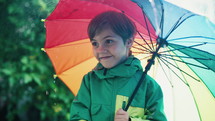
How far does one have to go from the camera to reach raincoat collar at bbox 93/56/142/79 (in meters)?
2.01

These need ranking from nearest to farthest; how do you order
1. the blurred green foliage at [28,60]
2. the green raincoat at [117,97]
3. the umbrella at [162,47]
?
the umbrella at [162,47], the green raincoat at [117,97], the blurred green foliage at [28,60]

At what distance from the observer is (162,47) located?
206cm

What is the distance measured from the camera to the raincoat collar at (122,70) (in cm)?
201

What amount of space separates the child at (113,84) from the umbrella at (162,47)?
4.0 inches

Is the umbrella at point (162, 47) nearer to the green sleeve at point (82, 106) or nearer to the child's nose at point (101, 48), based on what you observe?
the child's nose at point (101, 48)

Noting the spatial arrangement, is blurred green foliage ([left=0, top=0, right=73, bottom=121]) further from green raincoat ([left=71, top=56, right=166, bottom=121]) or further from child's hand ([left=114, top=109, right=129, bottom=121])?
child's hand ([left=114, top=109, right=129, bottom=121])

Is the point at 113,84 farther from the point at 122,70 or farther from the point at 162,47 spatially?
the point at 162,47

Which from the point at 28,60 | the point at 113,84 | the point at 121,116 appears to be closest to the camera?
the point at 121,116

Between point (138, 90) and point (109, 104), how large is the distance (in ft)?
0.65

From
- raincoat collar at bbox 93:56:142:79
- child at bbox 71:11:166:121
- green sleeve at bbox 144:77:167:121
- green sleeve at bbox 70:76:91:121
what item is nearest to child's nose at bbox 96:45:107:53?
child at bbox 71:11:166:121

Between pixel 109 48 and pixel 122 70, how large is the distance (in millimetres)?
154

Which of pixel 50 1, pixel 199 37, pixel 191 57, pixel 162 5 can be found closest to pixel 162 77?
pixel 191 57

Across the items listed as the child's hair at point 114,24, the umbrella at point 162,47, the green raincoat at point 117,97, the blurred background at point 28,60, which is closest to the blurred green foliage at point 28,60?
the blurred background at point 28,60

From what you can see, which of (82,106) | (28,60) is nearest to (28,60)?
(28,60)
